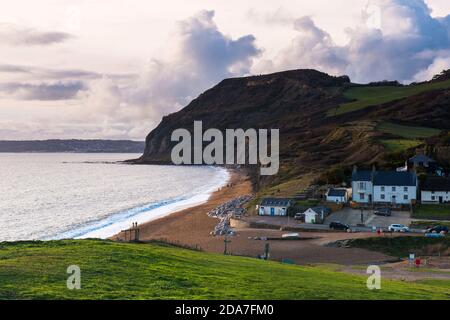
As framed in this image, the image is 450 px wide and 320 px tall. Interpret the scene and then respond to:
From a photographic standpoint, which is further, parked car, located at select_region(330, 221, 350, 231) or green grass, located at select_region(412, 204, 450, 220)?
green grass, located at select_region(412, 204, 450, 220)

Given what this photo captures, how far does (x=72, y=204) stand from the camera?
100 meters

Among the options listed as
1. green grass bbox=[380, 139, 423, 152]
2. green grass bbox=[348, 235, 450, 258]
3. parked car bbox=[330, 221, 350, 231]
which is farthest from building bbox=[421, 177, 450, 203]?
green grass bbox=[380, 139, 423, 152]

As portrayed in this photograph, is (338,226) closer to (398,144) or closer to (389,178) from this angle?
(389,178)

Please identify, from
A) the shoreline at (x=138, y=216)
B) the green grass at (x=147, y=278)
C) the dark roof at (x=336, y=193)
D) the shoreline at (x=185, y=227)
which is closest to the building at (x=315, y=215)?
the dark roof at (x=336, y=193)

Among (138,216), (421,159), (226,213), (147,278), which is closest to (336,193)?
(226,213)

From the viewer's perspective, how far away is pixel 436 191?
7194 centimetres

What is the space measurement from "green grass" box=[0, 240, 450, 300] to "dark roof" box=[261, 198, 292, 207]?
138 ft

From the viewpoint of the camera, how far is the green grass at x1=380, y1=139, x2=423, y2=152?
111812 millimetres

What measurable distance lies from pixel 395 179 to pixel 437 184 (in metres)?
5.14

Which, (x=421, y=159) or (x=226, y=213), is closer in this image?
(x=226, y=213)

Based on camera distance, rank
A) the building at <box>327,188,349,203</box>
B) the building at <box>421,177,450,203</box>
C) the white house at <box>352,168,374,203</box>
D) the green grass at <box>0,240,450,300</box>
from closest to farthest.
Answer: the green grass at <box>0,240,450,300</box>
the building at <box>421,177,450,203</box>
the building at <box>327,188,349,203</box>
the white house at <box>352,168,374,203</box>

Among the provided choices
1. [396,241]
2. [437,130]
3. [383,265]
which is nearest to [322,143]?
[437,130]

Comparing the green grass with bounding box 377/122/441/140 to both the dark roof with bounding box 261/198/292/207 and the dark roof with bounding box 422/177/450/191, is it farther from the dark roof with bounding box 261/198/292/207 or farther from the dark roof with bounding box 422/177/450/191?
the dark roof with bounding box 261/198/292/207
